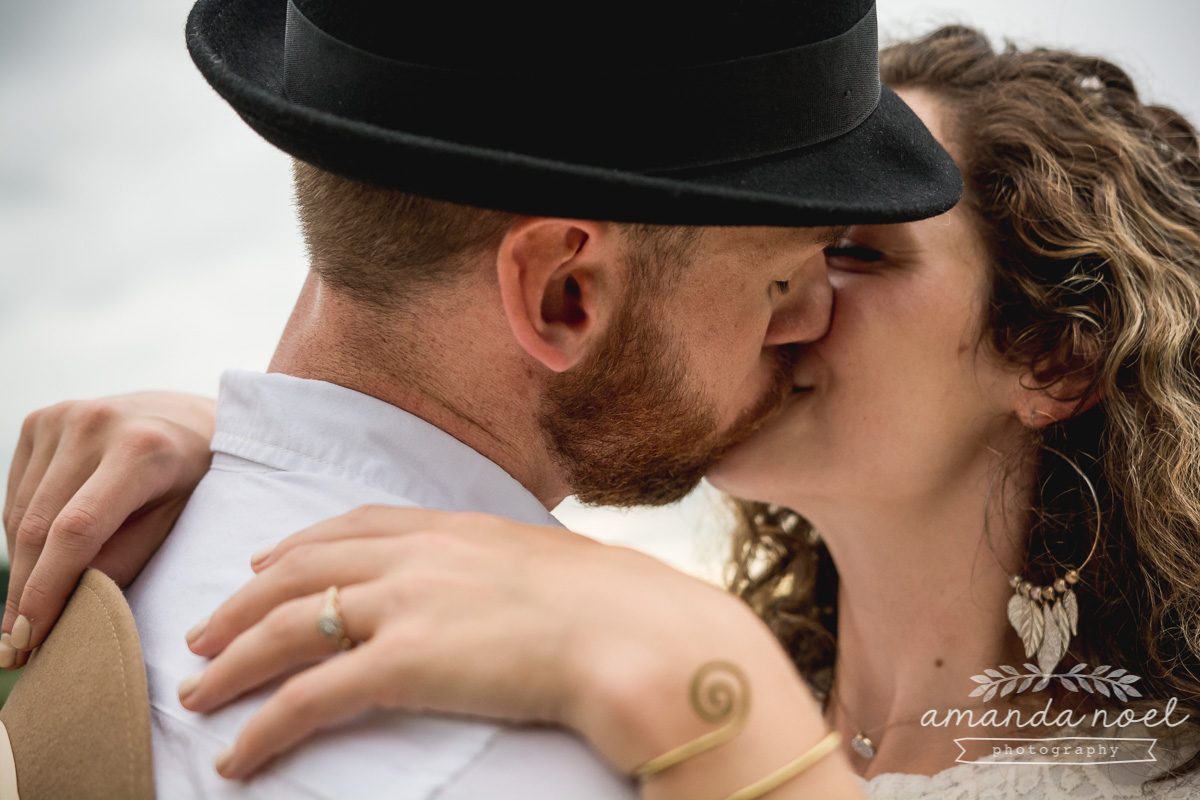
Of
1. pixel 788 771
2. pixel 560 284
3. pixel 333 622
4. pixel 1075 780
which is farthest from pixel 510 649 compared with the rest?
pixel 1075 780

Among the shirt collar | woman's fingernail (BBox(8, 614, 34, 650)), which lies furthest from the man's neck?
woman's fingernail (BBox(8, 614, 34, 650))

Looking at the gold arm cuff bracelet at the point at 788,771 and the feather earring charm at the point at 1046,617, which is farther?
the feather earring charm at the point at 1046,617

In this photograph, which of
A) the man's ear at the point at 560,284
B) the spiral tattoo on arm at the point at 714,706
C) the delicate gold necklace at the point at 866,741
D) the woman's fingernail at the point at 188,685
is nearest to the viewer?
the spiral tattoo on arm at the point at 714,706

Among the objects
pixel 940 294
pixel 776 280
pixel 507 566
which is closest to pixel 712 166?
pixel 776 280

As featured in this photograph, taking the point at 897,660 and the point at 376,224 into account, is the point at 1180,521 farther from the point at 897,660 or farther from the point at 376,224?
the point at 376,224

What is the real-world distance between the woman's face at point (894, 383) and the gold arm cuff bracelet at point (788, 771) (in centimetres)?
118

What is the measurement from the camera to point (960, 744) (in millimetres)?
2195

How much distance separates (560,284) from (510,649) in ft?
1.96

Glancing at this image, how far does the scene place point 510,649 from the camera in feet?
3.20

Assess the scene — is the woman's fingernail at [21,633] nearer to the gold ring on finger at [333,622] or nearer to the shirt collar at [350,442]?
the shirt collar at [350,442]

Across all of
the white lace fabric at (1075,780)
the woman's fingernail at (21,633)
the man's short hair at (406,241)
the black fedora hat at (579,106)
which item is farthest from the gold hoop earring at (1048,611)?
the woman's fingernail at (21,633)

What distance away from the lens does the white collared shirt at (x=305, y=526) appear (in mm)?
985

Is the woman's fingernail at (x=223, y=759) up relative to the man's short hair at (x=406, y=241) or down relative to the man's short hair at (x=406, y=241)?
down

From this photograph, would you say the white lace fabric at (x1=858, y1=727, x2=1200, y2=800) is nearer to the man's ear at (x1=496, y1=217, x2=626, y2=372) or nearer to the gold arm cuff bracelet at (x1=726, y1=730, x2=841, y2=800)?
the gold arm cuff bracelet at (x1=726, y1=730, x2=841, y2=800)
